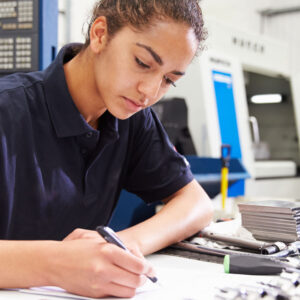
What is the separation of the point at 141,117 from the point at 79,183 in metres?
0.28

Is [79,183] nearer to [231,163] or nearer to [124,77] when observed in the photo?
[124,77]

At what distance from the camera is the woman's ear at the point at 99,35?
0.95 metres

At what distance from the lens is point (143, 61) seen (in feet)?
2.87

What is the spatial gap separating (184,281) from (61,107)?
481 millimetres

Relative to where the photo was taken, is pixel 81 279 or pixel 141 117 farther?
pixel 141 117

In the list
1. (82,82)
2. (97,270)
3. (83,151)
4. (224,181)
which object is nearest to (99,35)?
(82,82)

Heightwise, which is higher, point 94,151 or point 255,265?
point 94,151

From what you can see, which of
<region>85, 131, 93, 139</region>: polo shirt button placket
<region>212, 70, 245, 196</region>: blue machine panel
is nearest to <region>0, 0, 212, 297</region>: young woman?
<region>85, 131, 93, 139</region>: polo shirt button placket

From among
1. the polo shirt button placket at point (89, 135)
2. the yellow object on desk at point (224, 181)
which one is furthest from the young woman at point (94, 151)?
the yellow object on desk at point (224, 181)

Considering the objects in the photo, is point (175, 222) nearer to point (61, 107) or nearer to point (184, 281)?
point (184, 281)

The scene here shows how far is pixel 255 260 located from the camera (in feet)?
2.69

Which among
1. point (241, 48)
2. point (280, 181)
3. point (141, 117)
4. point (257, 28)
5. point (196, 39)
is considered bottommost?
point (280, 181)

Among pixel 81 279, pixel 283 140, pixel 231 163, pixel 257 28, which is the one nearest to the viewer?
pixel 81 279

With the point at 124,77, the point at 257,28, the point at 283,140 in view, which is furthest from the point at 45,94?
the point at 257,28
